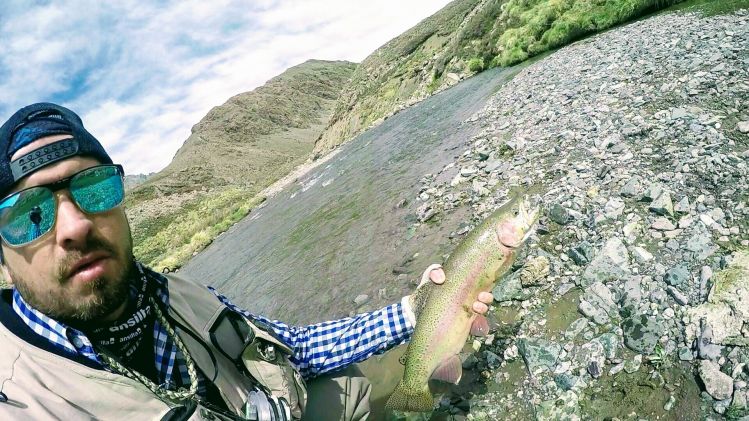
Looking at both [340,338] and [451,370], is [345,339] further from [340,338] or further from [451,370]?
[451,370]

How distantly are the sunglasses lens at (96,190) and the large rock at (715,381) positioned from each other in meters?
4.10

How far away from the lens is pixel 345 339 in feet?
11.9

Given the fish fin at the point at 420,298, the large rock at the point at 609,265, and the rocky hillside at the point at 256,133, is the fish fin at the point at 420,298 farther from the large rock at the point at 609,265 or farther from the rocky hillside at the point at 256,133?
the rocky hillside at the point at 256,133

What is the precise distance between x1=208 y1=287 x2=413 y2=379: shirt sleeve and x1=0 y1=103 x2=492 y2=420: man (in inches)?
20.7

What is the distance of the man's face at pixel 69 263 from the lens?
2.16 metres

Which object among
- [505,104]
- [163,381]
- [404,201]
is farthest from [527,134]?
[163,381]

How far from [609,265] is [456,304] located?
6.78ft

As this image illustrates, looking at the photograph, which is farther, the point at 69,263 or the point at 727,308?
the point at 727,308

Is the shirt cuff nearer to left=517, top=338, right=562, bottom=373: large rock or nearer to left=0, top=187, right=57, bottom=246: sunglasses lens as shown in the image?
left=517, top=338, right=562, bottom=373: large rock

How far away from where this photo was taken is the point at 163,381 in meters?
2.62

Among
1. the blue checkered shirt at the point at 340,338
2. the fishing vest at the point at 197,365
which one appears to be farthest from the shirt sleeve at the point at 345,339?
the fishing vest at the point at 197,365

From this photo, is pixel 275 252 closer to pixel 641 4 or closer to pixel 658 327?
pixel 658 327

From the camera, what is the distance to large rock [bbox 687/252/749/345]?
3129 mm

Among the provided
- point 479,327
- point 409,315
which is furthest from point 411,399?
point 479,327
